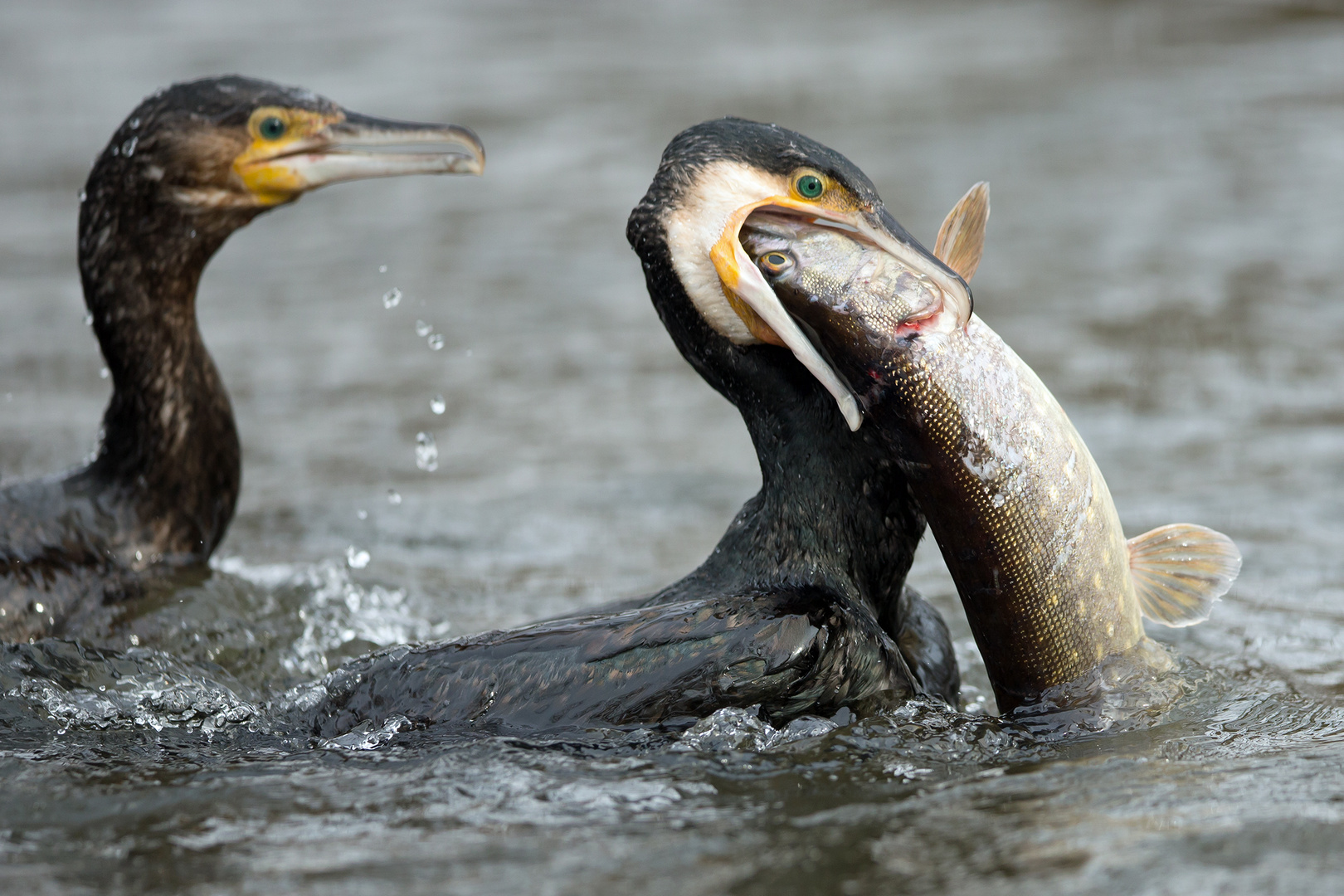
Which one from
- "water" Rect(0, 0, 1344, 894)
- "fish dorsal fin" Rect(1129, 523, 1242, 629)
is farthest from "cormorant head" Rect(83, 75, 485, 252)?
"fish dorsal fin" Rect(1129, 523, 1242, 629)

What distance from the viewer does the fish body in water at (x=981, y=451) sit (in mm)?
3492

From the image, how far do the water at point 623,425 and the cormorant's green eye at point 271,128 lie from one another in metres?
1.41

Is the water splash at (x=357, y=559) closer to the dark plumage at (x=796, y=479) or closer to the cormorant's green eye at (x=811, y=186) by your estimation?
the dark plumage at (x=796, y=479)

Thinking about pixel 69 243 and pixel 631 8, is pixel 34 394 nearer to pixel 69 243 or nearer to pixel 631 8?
pixel 69 243

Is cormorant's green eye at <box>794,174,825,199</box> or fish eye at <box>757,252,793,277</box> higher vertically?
cormorant's green eye at <box>794,174,825,199</box>

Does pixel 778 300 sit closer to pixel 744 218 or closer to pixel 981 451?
pixel 744 218

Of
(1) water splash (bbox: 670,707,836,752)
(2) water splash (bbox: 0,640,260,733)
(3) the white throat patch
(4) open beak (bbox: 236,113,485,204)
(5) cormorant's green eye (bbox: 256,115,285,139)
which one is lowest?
(1) water splash (bbox: 670,707,836,752)

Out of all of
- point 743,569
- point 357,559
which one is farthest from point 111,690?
point 357,559

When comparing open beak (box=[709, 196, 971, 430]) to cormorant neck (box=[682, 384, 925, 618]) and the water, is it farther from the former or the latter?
the water

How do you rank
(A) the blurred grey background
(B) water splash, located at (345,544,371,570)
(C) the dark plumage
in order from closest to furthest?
1. (C) the dark plumage
2. (B) water splash, located at (345,544,371,570)
3. (A) the blurred grey background

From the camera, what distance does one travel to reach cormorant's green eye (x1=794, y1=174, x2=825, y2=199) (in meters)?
3.61

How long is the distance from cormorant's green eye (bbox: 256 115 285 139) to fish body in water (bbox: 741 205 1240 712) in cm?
205

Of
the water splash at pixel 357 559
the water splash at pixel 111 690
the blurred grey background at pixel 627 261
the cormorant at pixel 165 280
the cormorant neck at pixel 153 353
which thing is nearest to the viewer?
the water splash at pixel 111 690

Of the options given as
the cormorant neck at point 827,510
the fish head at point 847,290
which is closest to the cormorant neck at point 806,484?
the cormorant neck at point 827,510
